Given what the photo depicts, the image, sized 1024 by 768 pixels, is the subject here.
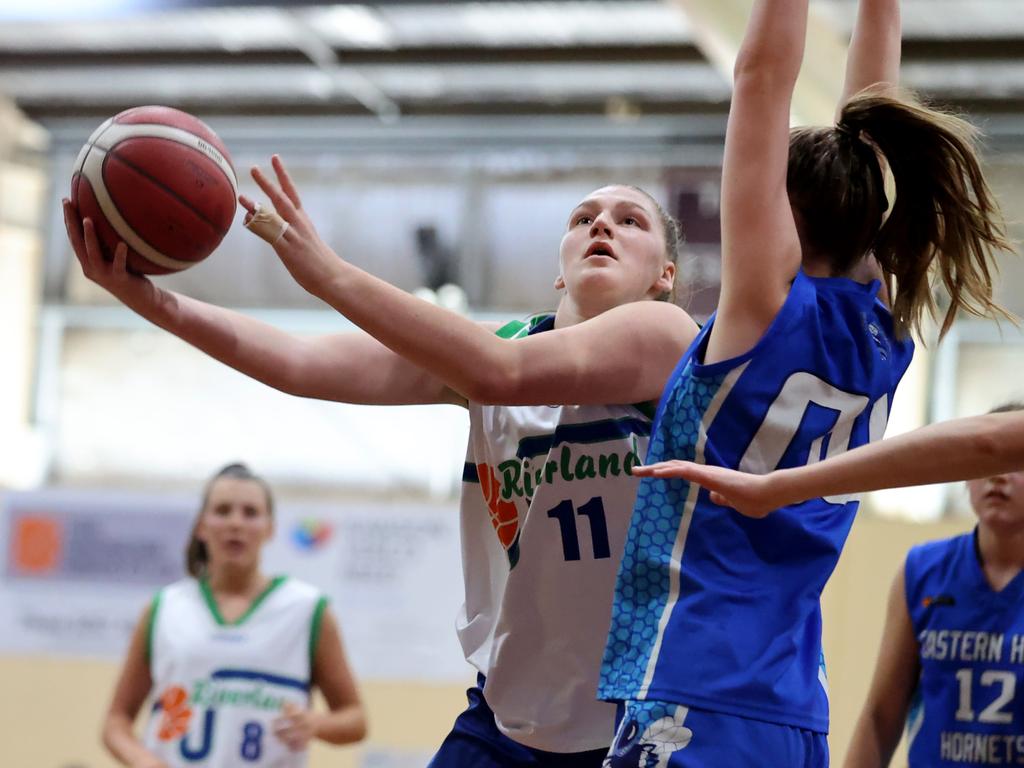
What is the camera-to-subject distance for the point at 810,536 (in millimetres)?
2100

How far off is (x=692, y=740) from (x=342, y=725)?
3002 millimetres

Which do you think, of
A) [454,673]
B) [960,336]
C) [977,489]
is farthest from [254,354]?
[960,336]

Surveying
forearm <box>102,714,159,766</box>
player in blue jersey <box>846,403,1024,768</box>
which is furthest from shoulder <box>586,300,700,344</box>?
forearm <box>102,714,159,766</box>

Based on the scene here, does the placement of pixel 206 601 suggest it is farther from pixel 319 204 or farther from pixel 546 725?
pixel 319 204

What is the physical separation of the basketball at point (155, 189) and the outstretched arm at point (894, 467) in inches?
45.5

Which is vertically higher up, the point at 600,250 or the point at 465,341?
the point at 600,250

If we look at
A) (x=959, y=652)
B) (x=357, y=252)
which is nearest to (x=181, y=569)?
(x=357, y=252)

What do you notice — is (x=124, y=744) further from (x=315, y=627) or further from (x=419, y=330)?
(x=419, y=330)

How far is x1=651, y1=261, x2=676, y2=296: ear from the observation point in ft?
9.43

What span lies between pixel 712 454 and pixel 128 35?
8.92 m

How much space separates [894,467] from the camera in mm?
1806

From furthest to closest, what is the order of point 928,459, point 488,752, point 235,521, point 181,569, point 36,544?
point 36,544, point 181,569, point 235,521, point 488,752, point 928,459

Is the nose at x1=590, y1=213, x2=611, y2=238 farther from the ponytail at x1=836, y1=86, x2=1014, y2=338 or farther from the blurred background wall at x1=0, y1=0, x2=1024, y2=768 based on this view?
the blurred background wall at x1=0, y1=0, x2=1024, y2=768

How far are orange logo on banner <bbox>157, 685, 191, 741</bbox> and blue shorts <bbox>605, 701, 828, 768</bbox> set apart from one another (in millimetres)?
3184
